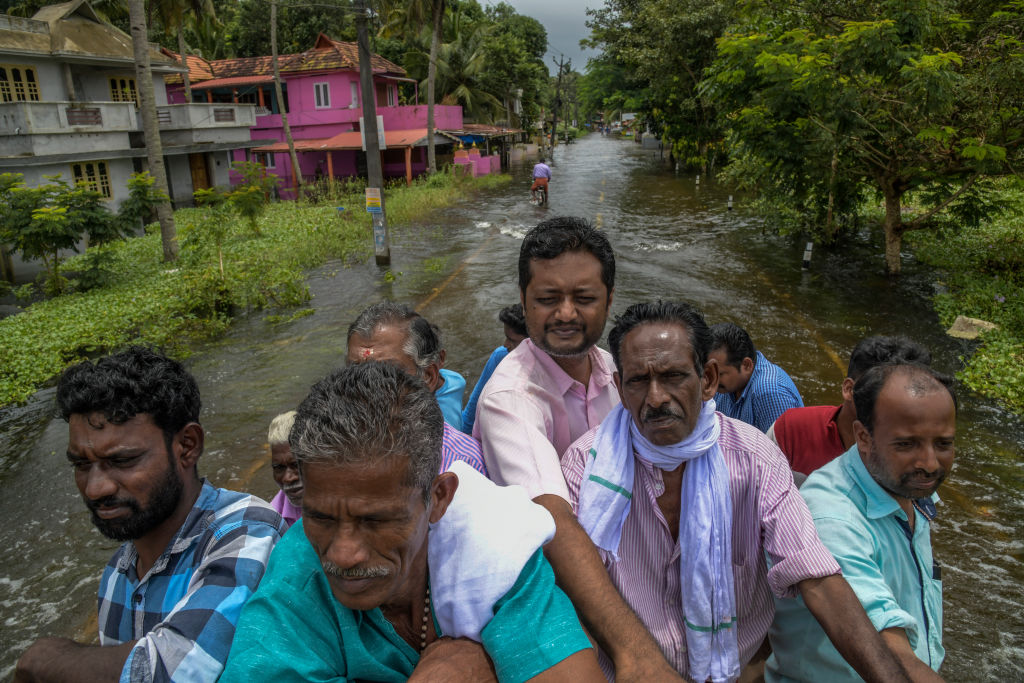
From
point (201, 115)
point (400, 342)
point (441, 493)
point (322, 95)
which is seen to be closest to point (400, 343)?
point (400, 342)

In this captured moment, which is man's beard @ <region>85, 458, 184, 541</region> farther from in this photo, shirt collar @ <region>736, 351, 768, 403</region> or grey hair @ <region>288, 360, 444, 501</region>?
shirt collar @ <region>736, 351, 768, 403</region>

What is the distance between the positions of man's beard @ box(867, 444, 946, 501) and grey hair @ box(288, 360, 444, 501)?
1391 millimetres

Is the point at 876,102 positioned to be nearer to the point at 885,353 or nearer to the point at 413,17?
the point at 885,353

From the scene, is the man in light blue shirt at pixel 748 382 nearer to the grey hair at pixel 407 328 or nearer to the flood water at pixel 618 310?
the grey hair at pixel 407 328

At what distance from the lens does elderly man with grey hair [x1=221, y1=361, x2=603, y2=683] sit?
124 cm

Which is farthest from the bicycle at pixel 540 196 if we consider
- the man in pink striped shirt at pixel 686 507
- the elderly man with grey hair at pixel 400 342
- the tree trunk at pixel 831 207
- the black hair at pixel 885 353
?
the man in pink striped shirt at pixel 686 507

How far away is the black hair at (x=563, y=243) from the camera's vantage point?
91.5 inches

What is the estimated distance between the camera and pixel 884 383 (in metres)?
1.98

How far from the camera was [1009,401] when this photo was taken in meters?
6.46

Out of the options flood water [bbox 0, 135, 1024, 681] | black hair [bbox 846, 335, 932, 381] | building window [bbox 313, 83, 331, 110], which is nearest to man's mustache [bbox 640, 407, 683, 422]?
black hair [bbox 846, 335, 932, 381]

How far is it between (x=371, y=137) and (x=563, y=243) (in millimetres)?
11184

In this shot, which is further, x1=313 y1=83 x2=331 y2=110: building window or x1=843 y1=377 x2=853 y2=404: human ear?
x1=313 y1=83 x2=331 y2=110: building window

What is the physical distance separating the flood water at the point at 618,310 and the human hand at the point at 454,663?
346 cm

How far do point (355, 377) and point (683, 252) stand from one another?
13.8 meters
